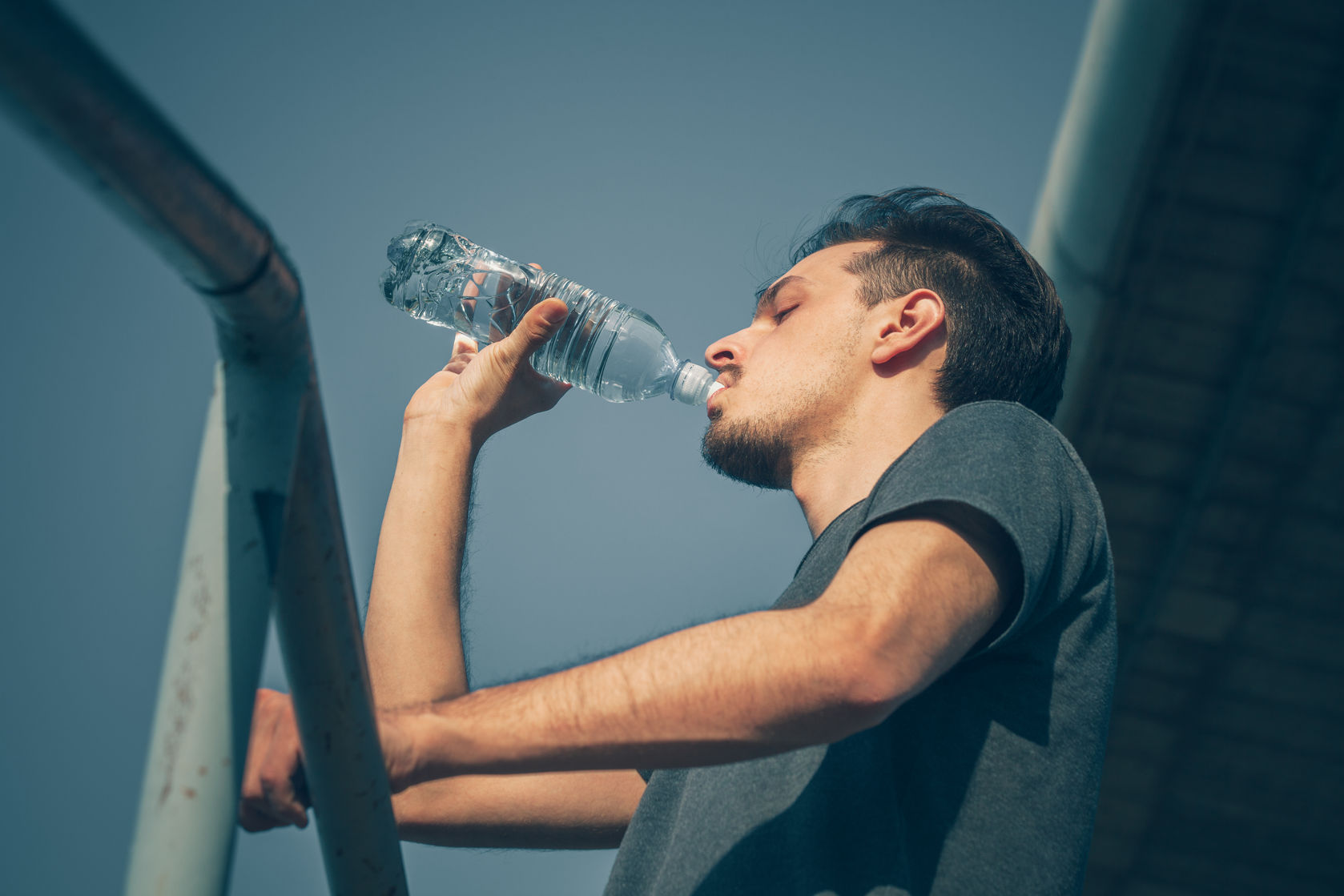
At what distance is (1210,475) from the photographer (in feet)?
9.00

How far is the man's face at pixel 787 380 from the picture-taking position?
1527 millimetres

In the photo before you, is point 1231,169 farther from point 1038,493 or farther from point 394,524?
point 394,524

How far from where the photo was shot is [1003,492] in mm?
839

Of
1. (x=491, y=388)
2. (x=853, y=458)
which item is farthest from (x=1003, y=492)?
(x=491, y=388)

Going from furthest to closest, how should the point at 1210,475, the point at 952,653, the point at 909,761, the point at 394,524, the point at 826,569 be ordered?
the point at 1210,475, the point at 394,524, the point at 826,569, the point at 909,761, the point at 952,653

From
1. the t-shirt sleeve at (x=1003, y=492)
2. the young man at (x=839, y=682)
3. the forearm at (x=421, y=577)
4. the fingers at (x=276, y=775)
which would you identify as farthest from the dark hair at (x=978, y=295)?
the fingers at (x=276, y=775)

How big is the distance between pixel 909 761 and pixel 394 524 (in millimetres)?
915

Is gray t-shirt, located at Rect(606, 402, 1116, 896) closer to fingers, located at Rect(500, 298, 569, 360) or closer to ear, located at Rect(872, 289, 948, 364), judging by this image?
ear, located at Rect(872, 289, 948, 364)

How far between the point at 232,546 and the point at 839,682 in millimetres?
443

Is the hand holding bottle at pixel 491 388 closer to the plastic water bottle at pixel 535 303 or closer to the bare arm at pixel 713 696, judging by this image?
the plastic water bottle at pixel 535 303

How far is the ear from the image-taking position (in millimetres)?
1541

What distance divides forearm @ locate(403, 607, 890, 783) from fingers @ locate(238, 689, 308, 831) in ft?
0.25

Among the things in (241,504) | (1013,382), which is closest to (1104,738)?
(1013,382)

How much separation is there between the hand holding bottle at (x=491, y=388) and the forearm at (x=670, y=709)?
1070 mm
